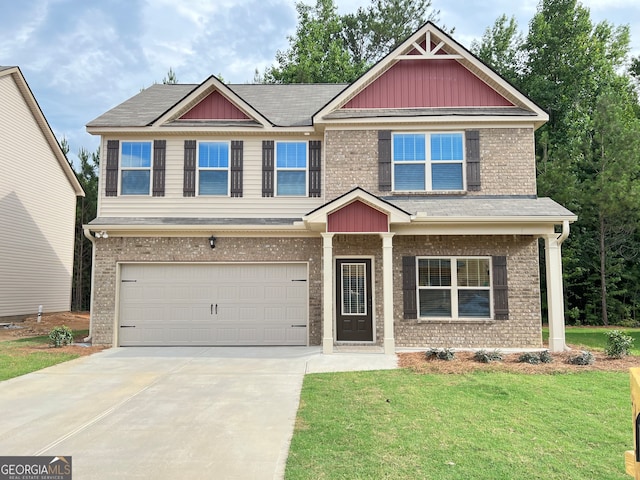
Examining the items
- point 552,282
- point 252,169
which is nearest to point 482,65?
point 552,282

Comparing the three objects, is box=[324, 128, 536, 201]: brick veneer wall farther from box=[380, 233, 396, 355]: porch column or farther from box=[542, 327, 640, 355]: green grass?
box=[542, 327, 640, 355]: green grass

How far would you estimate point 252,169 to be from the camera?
1219cm

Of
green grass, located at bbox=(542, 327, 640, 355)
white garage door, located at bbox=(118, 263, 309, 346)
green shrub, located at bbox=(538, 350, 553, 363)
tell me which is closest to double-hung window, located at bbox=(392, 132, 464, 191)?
white garage door, located at bbox=(118, 263, 309, 346)

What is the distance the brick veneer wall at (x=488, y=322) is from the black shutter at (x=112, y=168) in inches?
312

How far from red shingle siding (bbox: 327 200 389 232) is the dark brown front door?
4.64ft

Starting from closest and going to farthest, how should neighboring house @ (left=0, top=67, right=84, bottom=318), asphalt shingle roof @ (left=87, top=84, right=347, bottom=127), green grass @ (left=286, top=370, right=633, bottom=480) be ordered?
green grass @ (left=286, top=370, right=633, bottom=480), asphalt shingle roof @ (left=87, top=84, right=347, bottom=127), neighboring house @ (left=0, top=67, right=84, bottom=318)

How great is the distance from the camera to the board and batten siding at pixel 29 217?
16.8 meters

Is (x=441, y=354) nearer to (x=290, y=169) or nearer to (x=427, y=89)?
(x=290, y=169)

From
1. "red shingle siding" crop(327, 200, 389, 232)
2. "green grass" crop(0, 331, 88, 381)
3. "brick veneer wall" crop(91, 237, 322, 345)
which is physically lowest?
"green grass" crop(0, 331, 88, 381)

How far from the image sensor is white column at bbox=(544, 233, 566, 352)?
33.8 feet

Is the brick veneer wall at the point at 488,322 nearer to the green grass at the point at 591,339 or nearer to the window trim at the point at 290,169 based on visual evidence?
the green grass at the point at 591,339

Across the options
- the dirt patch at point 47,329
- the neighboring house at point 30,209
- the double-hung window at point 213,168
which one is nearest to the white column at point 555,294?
the double-hung window at point 213,168

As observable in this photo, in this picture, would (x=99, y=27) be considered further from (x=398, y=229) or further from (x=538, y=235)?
(x=538, y=235)

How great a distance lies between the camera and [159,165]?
1221 centimetres
